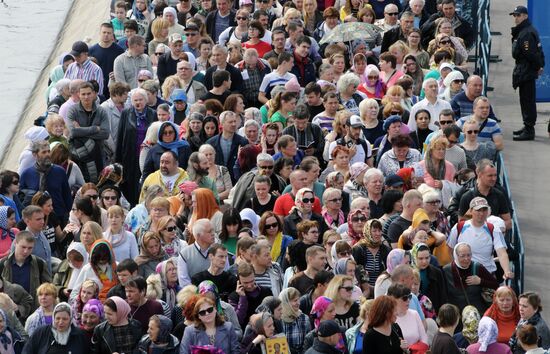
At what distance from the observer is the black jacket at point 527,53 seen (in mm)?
27109

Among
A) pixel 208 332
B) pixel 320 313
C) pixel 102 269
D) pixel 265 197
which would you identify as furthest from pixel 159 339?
pixel 265 197

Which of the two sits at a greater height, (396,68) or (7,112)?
(396,68)

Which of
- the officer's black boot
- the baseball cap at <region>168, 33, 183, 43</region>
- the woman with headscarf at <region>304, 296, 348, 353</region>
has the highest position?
the woman with headscarf at <region>304, 296, 348, 353</region>

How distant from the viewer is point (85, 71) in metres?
26.6

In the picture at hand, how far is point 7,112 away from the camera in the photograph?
3347cm

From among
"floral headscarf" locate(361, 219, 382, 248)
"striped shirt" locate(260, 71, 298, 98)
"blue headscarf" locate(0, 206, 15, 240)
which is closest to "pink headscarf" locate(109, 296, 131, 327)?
"blue headscarf" locate(0, 206, 15, 240)

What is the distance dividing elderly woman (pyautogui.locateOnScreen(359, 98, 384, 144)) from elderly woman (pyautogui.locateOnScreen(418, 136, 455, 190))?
144 cm

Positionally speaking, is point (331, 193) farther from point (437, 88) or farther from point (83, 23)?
point (83, 23)

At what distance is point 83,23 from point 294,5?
7933 mm

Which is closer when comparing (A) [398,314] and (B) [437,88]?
(A) [398,314]

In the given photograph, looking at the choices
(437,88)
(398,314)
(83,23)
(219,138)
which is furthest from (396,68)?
(83,23)

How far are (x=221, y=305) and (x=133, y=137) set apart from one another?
598 centimetres

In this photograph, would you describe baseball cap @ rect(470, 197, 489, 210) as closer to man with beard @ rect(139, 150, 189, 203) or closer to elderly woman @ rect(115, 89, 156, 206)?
man with beard @ rect(139, 150, 189, 203)

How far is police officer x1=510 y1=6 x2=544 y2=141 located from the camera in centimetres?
2711
